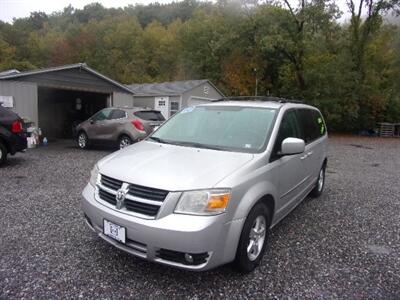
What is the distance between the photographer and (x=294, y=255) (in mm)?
3320

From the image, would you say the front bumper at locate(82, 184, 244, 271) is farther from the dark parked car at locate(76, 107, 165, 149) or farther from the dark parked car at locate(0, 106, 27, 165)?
the dark parked car at locate(76, 107, 165, 149)

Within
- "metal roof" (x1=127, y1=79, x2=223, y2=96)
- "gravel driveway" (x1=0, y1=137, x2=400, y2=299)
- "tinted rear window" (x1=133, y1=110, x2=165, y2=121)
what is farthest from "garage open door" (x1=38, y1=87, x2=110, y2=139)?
"gravel driveway" (x1=0, y1=137, x2=400, y2=299)

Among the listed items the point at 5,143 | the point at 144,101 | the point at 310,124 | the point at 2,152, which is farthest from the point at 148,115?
the point at 144,101

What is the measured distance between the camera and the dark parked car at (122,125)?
9.70m

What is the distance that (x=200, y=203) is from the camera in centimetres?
243

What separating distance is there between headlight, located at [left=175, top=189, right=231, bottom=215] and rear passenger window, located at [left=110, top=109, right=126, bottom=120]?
8.05m

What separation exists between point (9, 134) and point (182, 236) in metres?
6.64

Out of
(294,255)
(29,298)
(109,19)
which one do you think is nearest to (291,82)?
(294,255)

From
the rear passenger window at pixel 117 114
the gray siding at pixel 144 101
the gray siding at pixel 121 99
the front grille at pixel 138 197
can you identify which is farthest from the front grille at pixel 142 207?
the gray siding at pixel 144 101

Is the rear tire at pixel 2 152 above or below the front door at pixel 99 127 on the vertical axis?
below

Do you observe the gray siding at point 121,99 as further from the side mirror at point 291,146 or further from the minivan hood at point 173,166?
the side mirror at point 291,146

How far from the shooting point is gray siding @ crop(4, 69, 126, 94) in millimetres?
11313

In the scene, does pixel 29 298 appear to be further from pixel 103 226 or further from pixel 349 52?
pixel 349 52

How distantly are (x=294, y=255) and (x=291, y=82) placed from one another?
23.1 meters
